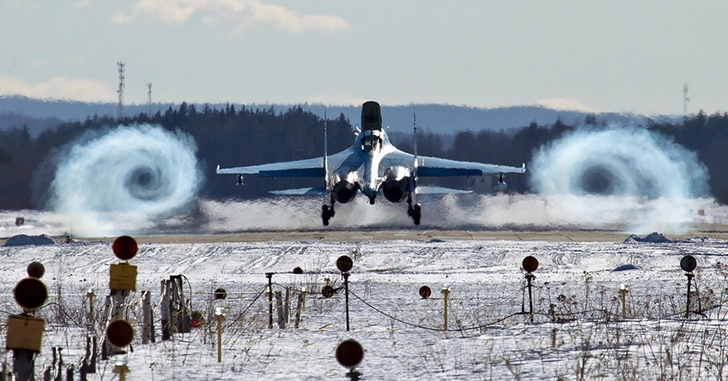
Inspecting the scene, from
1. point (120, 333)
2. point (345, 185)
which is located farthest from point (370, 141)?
point (120, 333)

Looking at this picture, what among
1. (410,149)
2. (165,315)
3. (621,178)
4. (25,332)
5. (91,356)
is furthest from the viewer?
(410,149)

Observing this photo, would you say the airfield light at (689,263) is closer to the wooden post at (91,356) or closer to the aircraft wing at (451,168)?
the wooden post at (91,356)

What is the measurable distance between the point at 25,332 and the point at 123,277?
192 cm

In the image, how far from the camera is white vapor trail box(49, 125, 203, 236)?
5722 centimetres

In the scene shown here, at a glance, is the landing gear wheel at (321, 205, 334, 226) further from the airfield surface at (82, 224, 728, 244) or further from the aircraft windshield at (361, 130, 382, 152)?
the airfield surface at (82, 224, 728, 244)

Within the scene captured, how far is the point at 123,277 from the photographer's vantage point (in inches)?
458

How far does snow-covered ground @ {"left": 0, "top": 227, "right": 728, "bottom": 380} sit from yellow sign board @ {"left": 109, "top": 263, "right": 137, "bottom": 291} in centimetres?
112

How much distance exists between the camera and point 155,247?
43.8 m

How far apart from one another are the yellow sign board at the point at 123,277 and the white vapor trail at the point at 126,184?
1751 inches

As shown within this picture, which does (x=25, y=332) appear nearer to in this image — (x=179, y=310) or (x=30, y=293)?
(x=30, y=293)

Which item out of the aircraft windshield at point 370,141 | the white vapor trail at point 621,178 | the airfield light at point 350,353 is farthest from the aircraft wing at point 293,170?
the airfield light at point 350,353

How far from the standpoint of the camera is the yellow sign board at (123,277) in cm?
1162

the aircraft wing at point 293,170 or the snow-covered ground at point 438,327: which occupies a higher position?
the aircraft wing at point 293,170

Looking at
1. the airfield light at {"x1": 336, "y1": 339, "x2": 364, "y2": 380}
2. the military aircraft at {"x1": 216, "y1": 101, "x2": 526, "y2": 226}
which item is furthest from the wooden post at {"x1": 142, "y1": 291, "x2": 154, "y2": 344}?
the military aircraft at {"x1": 216, "y1": 101, "x2": 526, "y2": 226}
